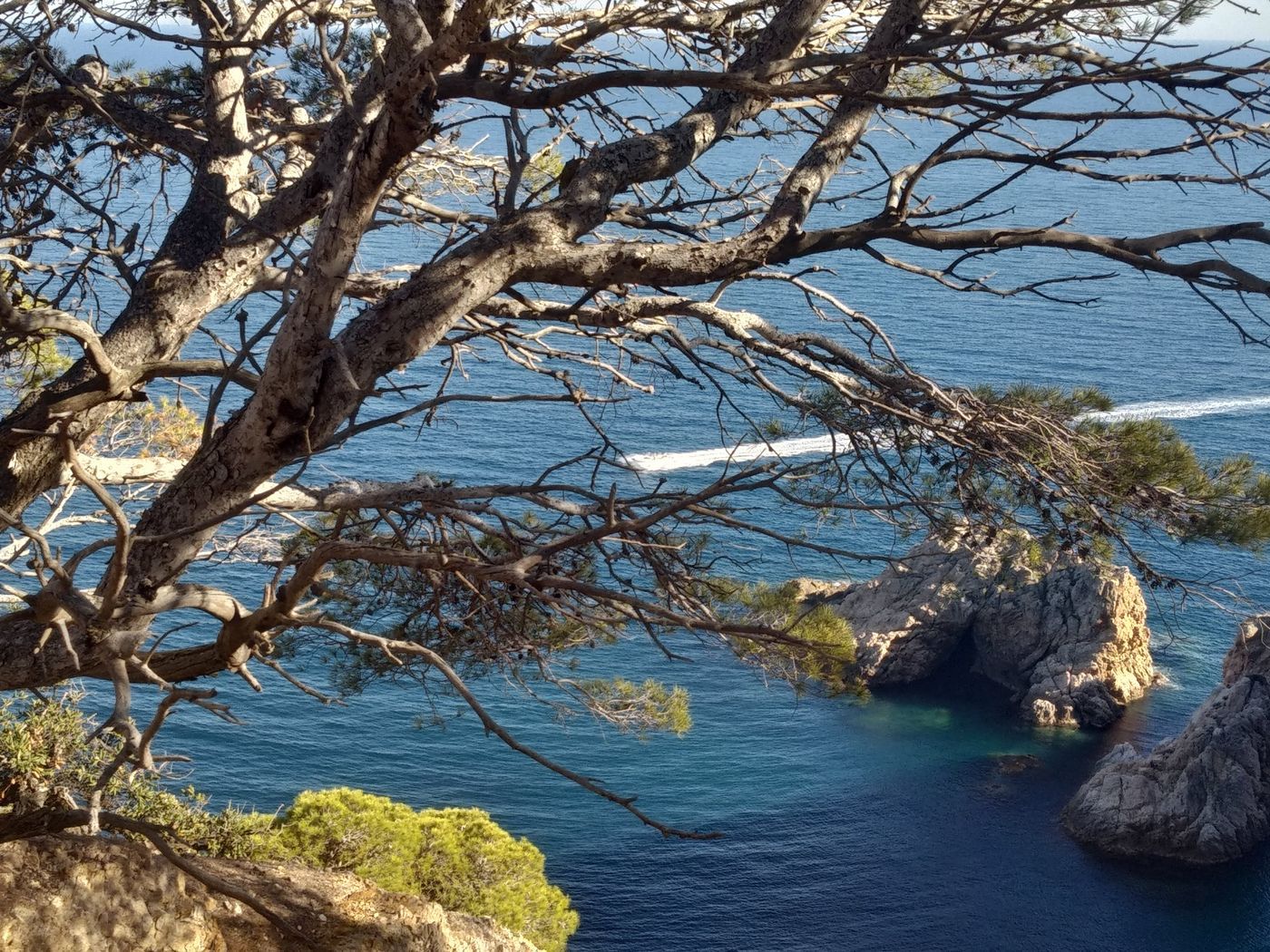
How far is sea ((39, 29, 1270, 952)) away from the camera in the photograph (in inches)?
570

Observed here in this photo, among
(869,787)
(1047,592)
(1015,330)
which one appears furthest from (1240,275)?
(1015,330)

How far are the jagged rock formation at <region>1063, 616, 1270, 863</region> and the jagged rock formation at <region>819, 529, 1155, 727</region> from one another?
9.89ft

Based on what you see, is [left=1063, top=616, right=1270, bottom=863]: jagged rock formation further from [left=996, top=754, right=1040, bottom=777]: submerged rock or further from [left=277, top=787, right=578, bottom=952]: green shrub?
[left=277, top=787, right=578, bottom=952]: green shrub

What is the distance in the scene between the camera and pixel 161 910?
360cm

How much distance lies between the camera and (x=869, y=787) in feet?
57.4

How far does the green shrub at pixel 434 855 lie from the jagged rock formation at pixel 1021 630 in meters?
9.08

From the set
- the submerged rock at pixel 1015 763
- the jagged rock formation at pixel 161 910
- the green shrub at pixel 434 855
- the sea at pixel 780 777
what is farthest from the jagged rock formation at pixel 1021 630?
the jagged rock formation at pixel 161 910

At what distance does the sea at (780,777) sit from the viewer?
14469 mm

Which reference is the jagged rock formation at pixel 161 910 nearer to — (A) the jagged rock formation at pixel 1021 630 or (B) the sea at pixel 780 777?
(B) the sea at pixel 780 777

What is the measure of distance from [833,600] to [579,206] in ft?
58.8

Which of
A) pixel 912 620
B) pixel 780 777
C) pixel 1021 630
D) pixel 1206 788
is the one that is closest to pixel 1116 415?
pixel 1021 630

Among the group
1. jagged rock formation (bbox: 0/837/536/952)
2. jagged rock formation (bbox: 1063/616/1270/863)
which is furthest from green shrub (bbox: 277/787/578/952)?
jagged rock formation (bbox: 1063/616/1270/863)

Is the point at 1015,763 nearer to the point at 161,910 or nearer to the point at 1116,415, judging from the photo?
the point at 1116,415

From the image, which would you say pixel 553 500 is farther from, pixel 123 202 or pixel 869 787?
pixel 123 202
